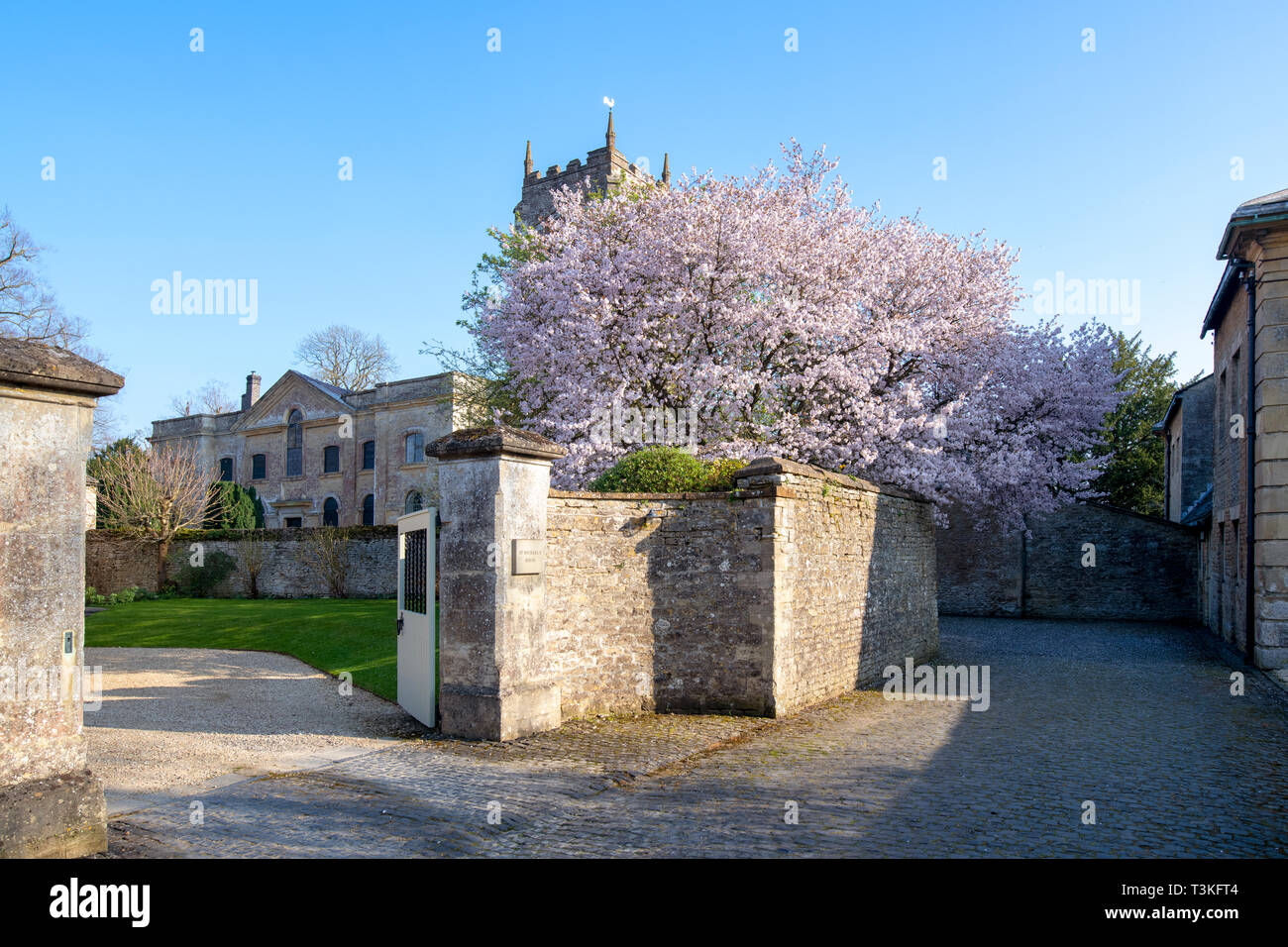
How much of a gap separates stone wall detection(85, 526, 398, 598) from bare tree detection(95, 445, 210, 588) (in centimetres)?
53

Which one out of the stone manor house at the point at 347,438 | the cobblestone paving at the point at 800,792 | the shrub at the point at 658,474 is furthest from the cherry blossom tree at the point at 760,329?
the stone manor house at the point at 347,438

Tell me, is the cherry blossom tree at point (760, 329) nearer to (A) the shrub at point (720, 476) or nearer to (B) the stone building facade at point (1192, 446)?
(A) the shrub at point (720, 476)

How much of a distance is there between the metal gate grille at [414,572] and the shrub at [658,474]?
1.99m

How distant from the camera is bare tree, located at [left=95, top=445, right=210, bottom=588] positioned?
27734 mm

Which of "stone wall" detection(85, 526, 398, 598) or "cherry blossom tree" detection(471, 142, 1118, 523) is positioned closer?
Answer: "cherry blossom tree" detection(471, 142, 1118, 523)

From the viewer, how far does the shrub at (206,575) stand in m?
28.4

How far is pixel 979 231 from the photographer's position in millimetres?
19719

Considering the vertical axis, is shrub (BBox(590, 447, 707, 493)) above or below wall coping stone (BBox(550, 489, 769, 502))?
above

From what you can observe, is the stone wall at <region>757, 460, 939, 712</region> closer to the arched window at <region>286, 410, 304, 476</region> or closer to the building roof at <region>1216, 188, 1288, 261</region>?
the building roof at <region>1216, 188, 1288, 261</region>

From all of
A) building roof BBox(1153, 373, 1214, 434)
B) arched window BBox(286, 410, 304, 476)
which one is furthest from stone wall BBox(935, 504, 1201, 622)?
arched window BBox(286, 410, 304, 476)
